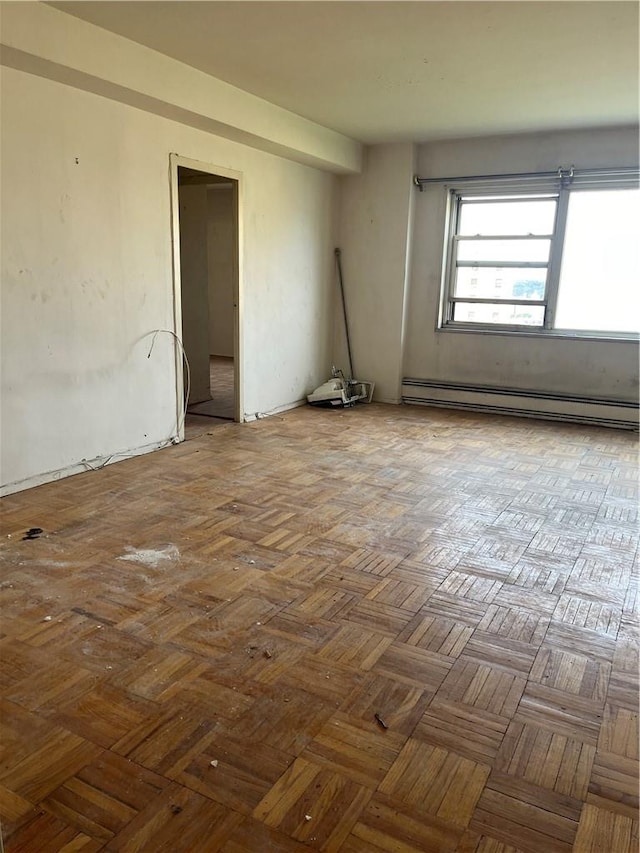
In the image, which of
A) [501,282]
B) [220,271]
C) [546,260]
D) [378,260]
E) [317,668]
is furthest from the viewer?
[220,271]

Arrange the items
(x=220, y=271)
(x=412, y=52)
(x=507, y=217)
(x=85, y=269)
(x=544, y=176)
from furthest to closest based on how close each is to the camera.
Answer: (x=220, y=271) < (x=507, y=217) < (x=544, y=176) < (x=85, y=269) < (x=412, y=52)

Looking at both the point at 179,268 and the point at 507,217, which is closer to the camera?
the point at 179,268

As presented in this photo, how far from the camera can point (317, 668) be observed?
6.70 feet

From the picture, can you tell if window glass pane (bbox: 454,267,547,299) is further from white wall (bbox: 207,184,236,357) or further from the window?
white wall (bbox: 207,184,236,357)

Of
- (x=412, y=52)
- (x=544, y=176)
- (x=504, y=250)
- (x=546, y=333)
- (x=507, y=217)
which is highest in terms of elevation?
(x=412, y=52)

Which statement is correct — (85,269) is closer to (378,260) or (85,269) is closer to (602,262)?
(378,260)

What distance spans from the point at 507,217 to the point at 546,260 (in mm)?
606

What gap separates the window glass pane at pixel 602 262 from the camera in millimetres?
5609

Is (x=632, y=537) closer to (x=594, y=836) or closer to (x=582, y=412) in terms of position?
(x=594, y=836)

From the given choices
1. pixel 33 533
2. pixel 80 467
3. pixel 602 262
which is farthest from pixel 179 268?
pixel 602 262

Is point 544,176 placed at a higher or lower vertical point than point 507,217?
higher

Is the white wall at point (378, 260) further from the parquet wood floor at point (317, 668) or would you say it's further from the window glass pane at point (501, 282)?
the parquet wood floor at point (317, 668)

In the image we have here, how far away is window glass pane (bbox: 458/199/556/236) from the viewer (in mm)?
5926

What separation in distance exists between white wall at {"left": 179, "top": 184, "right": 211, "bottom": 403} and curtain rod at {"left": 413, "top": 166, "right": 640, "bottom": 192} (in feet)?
7.37
